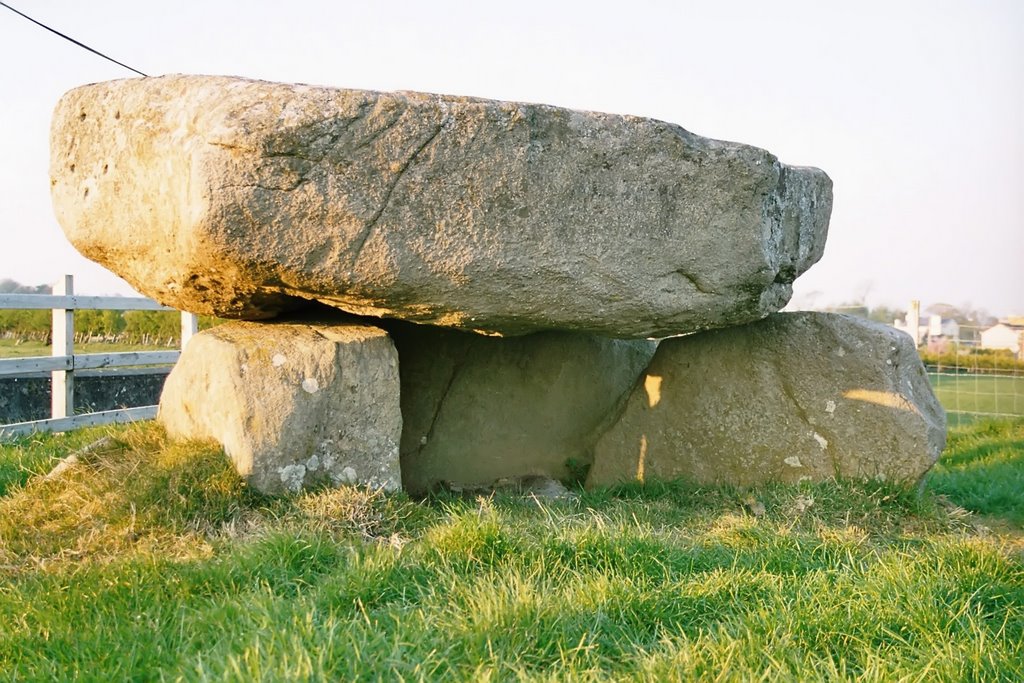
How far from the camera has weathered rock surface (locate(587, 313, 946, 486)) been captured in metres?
6.03

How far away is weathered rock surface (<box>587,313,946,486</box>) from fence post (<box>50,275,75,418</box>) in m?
5.46

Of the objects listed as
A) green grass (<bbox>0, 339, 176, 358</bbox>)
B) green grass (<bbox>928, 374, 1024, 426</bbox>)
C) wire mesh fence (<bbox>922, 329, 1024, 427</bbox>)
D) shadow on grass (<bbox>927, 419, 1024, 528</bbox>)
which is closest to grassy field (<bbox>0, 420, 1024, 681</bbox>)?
shadow on grass (<bbox>927, 419, 1024, 528</bbox>)

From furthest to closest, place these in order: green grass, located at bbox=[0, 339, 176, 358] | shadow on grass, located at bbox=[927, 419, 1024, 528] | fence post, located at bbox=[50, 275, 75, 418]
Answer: green grass, located at bbox=[0, 339, 176, 358], fence post, located at bbox=[50, 275, 75, 418], shadow on grass, located at bbox=[927, 419, 1024, 528]

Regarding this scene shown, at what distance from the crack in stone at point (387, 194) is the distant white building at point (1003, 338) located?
13.6 metres

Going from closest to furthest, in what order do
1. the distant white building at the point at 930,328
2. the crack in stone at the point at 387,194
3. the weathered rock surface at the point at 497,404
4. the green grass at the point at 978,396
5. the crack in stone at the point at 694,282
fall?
the crack in stone at the point at 387,194 → the crack in stone at the point at 694,282 → the weathered rock surface at the point at 497,404 → the green grass at the point at 978,396 → the distant white building at the point at 930,328

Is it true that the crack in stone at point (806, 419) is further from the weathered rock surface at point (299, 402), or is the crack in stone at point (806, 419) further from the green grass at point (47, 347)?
the green grass at point (47, 347)

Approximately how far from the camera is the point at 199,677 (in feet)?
9.07

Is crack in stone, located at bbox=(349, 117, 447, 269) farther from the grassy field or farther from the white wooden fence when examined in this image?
the white wooden fence

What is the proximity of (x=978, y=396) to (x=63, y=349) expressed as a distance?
499 inches

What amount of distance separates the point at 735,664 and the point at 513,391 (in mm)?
3814

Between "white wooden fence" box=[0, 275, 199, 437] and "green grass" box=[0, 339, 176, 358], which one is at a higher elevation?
"white wooden fence" box=[0, 275, 199, 437]

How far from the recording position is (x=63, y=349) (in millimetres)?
8906

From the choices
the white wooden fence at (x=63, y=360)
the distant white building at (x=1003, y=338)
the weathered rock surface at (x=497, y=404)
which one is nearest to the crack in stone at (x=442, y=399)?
the weathered rock surface at (x=497, y=404)

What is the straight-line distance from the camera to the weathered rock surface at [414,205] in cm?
443
